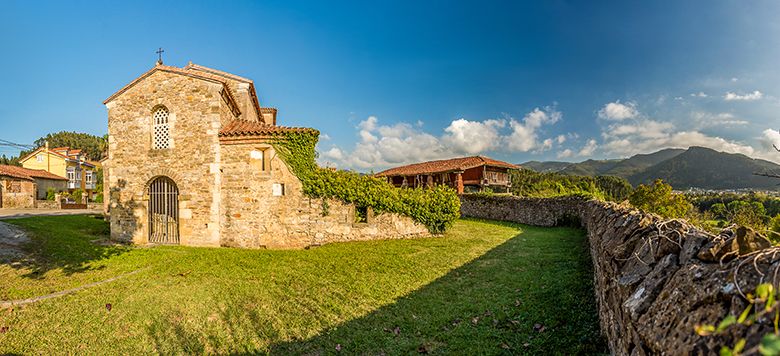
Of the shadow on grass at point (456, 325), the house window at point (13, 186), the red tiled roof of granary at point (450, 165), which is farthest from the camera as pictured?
the red tiled roof of granary at point (450, 165)

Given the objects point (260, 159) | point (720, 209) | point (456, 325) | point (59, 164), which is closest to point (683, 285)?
point (456, 325)

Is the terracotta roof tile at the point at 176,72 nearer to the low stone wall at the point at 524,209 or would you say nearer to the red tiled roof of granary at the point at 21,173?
the low stone wall at the point at 524,209

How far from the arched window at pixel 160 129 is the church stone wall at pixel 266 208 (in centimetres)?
268

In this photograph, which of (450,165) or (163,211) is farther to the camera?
(450,165)

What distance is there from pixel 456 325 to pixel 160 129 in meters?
14.0

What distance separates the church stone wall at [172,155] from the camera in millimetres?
13117

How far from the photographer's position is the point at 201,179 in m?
13.1

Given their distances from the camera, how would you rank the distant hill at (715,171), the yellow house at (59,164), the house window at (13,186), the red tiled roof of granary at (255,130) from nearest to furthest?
the red tiled roof of granary at (255,130) < the distant hill at (715,171) < the house window at (13,186) < the yellow house at (59,164)

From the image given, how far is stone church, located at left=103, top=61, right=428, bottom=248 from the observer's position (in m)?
13.0

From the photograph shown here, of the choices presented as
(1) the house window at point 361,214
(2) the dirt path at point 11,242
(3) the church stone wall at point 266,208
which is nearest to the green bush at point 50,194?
(2) the dirt path at point 11,242

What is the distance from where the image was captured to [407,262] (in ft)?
32.2

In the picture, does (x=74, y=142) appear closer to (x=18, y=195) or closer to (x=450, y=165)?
(x=18, y=195)

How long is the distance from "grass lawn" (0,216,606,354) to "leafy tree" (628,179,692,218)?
2.42 meters

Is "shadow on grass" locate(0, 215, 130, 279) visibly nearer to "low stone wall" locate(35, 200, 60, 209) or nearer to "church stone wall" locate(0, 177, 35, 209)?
"low stone wall" locate(35, 200, 60, 209)
